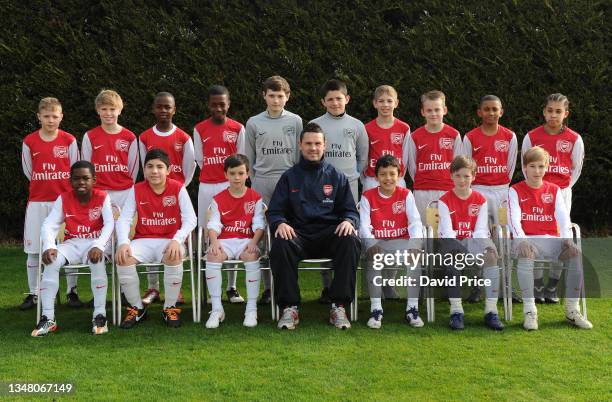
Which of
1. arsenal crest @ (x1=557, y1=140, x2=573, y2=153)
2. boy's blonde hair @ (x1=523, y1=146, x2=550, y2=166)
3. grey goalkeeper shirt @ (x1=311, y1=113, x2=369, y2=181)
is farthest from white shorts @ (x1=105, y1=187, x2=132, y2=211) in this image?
arsenal crest @ (x1=557, y1=140, x2=573, y2=153)

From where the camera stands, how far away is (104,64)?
7.56 m

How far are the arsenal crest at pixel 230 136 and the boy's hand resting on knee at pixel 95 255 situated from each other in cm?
145

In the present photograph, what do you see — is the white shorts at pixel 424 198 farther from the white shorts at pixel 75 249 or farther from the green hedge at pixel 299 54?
the white shorts at pixel 75 249

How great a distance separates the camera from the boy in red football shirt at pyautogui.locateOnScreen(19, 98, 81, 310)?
217 inches

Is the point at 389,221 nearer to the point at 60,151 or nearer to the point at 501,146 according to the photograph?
the point at 501,146

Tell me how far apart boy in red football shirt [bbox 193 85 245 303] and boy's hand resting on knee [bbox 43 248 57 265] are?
125 centimetres

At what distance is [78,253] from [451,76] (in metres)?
4.51

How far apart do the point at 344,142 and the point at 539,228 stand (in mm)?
1605

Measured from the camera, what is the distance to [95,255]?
4.77 meters

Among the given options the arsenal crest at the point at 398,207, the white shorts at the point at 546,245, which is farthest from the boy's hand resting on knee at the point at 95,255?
the white shorts at the point at 546,245

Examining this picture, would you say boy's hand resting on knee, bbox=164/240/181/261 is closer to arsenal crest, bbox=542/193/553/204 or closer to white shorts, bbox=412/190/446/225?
white shorts, bbox=412/190/446/225

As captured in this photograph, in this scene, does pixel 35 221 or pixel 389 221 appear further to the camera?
pixel 35 221

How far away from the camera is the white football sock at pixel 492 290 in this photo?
480cm

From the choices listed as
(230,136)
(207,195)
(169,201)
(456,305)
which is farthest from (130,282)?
(456,305)
